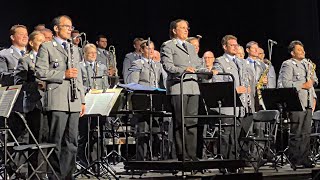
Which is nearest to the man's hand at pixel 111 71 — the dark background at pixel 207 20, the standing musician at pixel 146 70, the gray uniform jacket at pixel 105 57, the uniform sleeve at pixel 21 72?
the standing musician at pixel 146 70

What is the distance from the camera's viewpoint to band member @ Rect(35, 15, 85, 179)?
21.9ft

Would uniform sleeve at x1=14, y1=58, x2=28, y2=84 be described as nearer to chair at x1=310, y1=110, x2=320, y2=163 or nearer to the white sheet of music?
the white sheet of music

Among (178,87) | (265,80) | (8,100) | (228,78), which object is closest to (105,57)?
(265,80)

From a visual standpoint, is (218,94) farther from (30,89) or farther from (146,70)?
(146,70)

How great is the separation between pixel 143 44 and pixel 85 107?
306cm

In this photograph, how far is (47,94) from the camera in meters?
6.69

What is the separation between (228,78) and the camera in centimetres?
893

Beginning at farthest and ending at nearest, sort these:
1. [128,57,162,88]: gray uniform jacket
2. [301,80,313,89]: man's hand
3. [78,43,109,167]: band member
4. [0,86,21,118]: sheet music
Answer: [128,57,162,88]: gray uniform jacket → [301,80,313,89]: man's hand → [78,43,109,167]: band member → [0,86,21,118]: sheet music

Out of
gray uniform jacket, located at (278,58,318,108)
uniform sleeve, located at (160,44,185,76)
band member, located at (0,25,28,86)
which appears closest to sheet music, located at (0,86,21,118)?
band member, located at (0,25,28,86)

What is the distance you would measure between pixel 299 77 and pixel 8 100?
15.4ft

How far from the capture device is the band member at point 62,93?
6672 mm

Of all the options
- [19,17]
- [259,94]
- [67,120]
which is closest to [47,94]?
[67,120]

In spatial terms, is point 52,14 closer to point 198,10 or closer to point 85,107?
point 198,10

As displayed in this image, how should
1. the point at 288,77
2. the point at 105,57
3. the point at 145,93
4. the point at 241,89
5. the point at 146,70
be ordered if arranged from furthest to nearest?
1. the point at 105,57
2. the point at 146,70
3. the point at 288,77
4. the point at 241,89
5. the point at 145,93
